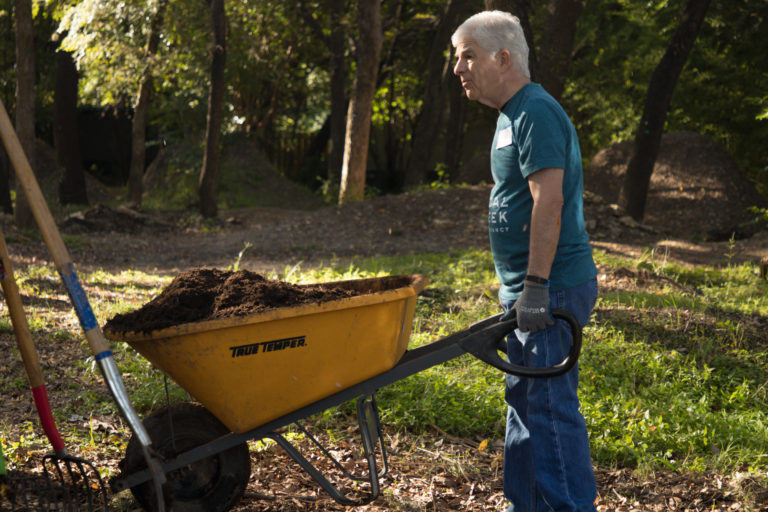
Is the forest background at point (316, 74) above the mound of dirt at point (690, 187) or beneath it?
above

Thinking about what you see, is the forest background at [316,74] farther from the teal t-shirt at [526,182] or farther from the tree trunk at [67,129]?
the teal t-shirt at [526,182]

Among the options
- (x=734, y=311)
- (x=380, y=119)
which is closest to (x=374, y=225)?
(x=734, y=311)

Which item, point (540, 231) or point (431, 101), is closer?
point (540, 231)

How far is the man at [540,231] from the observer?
269 cm

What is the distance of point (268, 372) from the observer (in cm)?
279

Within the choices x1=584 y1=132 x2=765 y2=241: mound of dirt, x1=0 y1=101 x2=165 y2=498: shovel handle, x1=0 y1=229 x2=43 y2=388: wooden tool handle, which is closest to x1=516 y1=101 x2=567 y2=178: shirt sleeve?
x1=0 y1=101 x2=165 y2=498: shovel handle

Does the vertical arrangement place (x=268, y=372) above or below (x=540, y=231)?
below

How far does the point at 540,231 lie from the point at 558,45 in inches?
374

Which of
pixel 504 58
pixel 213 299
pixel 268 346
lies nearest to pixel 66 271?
pixel 213 299

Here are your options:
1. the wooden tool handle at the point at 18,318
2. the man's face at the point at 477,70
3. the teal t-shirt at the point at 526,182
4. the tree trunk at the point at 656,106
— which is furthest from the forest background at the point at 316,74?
the wooden tool handle at the point at 18,318

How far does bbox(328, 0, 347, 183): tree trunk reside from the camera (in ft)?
55.4

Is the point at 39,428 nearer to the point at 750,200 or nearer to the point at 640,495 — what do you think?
the point at 640,495

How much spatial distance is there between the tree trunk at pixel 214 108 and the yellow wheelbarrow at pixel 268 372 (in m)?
12.0

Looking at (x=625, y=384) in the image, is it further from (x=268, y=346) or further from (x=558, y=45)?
(x=558, y=45)
